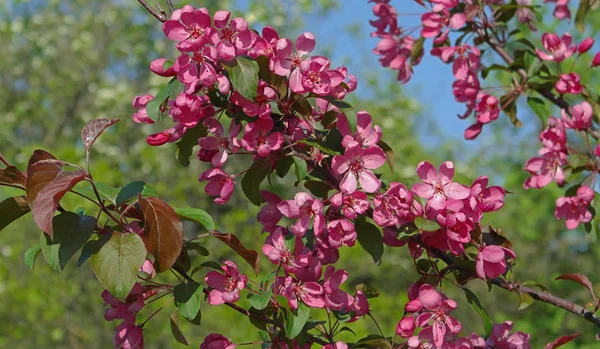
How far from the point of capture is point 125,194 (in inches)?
44.8

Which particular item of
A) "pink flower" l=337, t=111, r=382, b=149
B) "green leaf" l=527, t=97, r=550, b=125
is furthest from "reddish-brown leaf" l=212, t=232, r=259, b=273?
"green leaf" l=527, t=97, r=550, b=125

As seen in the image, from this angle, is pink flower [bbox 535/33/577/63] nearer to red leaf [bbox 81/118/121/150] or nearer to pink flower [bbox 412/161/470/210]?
pink flower [bbox 412/161/470/210]

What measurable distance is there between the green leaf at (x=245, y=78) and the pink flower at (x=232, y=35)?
0.11ft

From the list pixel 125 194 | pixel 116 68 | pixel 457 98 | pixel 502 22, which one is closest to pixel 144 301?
pixel 125 194

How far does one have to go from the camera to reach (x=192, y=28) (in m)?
1.10

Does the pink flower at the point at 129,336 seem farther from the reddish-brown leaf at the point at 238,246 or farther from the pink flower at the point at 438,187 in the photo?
the pink flower at the point at 438,187

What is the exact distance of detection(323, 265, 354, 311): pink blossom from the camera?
117 cm

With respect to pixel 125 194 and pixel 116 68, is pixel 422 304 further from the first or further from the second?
pixel 116 68

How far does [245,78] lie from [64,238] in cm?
33

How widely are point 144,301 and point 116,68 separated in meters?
9.25

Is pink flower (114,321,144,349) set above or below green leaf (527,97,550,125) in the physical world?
below

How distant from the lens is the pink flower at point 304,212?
1096 mm

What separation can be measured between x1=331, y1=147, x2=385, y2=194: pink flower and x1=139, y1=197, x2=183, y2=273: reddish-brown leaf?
0.25 metres

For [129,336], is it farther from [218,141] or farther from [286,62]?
[286,62]
